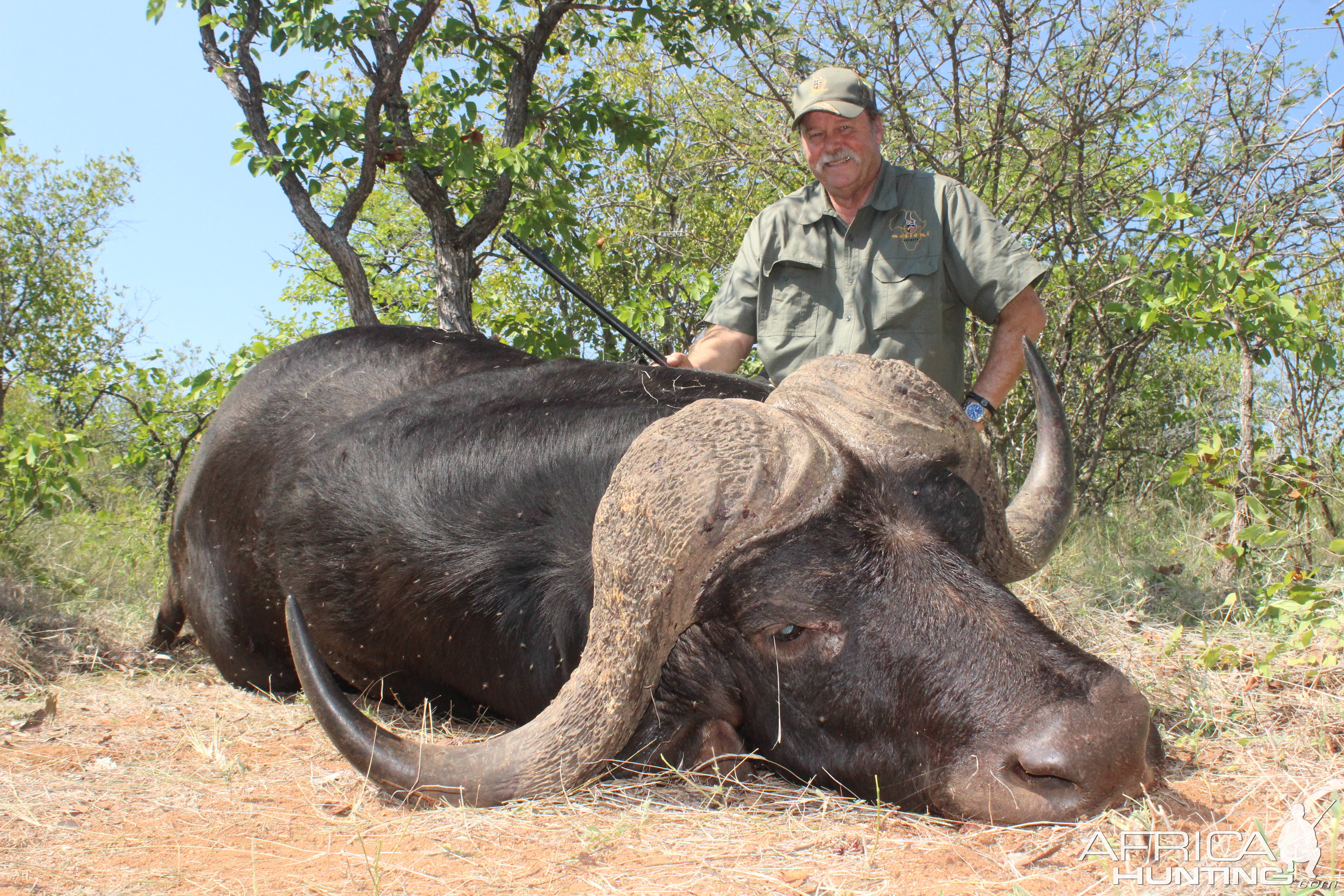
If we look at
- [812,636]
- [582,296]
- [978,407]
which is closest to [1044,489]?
[978,407]

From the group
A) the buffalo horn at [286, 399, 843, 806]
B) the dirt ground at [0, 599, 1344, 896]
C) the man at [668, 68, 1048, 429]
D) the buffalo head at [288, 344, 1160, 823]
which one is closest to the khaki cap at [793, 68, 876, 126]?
the man at [668, 68, 1048, 429]

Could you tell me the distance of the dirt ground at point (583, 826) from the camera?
2.14 meters

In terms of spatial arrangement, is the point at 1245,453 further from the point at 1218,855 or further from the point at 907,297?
the point at 1218,855

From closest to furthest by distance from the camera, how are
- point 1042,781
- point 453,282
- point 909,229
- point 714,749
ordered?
point 1042,781
point 714,749
point 909,229
point 453,282

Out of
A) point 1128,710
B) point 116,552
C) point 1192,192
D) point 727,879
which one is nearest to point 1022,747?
point 1128,710

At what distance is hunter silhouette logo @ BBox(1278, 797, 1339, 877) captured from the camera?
1947mm

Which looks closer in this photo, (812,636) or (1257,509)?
(812,636)

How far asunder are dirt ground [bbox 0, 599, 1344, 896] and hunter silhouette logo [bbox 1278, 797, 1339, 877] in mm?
32

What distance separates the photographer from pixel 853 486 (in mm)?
2504

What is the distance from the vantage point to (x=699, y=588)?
2471mm

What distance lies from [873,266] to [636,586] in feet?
10.00

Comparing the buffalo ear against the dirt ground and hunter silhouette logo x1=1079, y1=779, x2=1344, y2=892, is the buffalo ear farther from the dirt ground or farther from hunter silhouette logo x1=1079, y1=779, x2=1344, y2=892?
hunter silhouette logo x1=1079, y1=779, x2=1344, y2=892

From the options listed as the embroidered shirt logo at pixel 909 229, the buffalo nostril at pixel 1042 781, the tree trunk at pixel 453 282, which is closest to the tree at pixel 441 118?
the tree trunk at pixel 453 282

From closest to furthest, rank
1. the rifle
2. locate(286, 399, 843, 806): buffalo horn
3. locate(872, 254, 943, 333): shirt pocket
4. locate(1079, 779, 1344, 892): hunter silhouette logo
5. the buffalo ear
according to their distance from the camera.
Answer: locate(1079, 779, 1344, 892): hunter silhouette logo < locate(286, 399, 843, 806): buffalo horn < the buffalo ear < locate(872, 254, 943, 333): shirt pocket < the rifle
